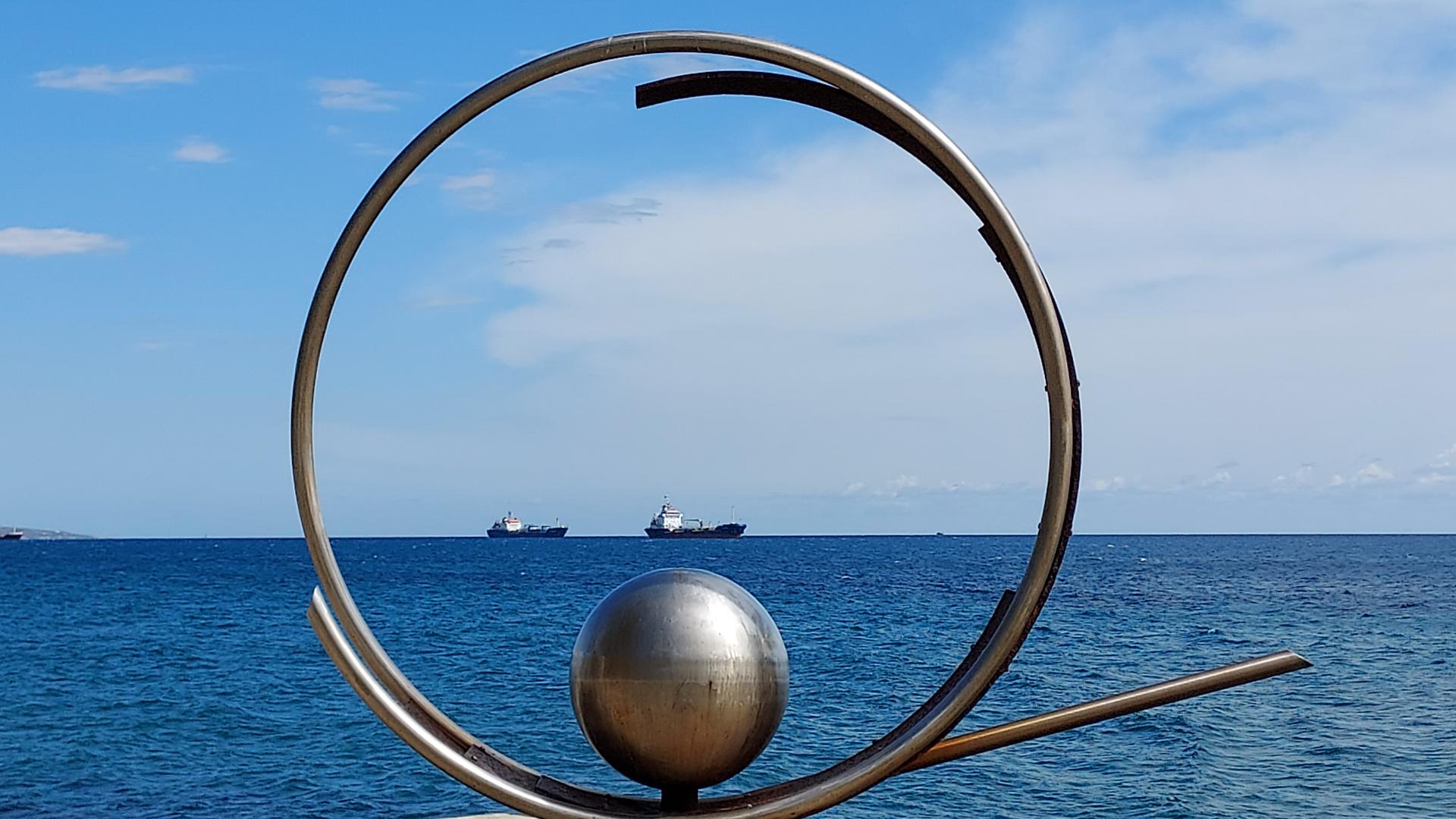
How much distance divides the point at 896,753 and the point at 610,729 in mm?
1600

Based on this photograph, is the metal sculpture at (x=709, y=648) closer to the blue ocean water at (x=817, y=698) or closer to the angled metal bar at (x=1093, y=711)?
the angled metal bar at (x=1093, y=711)

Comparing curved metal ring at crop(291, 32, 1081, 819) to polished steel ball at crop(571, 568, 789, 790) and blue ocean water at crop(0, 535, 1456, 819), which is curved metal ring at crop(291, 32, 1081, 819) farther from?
blue ocean water at crop(0, 535, 1456, 819)

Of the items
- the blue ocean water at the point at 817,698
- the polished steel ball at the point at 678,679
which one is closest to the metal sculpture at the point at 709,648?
the polished steel ball at the point at 678,679

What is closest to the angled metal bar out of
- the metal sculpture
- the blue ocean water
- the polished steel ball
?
the metal sculpture

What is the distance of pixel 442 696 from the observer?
48.1 metres

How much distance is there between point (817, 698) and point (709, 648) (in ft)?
121

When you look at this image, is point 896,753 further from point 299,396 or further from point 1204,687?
point 299,396

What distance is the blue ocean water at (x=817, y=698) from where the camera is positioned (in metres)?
32.1

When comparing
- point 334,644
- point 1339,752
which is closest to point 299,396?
point 334,644

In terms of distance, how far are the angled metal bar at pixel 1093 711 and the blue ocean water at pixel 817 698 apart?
67.4 ft

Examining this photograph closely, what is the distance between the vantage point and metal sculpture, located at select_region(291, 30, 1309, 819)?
28.1 ft

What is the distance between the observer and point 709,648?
8.89 m

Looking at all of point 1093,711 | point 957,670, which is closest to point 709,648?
point 957,670

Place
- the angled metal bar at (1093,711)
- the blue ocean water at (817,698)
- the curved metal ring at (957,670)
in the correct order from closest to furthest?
the curved metal ring at (957,670)
the angled metal bar at (1093,711)
the blue ocean water at (817,698)
